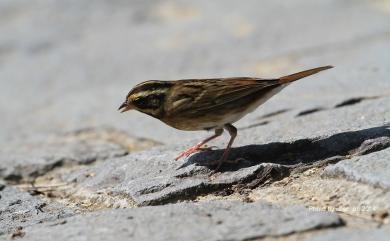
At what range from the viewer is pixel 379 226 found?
380 cm

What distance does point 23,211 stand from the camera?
17.0ft

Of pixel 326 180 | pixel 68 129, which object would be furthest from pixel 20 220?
pixel 68 129

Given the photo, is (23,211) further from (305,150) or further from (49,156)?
(305,150)

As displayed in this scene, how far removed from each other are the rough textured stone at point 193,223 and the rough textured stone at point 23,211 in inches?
12.6

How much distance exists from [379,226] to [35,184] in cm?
350

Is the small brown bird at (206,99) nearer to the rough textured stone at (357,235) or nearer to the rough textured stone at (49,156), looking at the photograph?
the rough textured stone at (49,156)

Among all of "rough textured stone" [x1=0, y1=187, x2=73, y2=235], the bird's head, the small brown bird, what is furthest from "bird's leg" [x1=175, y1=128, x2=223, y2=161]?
"rough textured stone" [x1=0, y1=187, x2=73, y2=235]

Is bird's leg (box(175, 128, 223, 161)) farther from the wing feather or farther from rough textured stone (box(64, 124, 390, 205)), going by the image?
the wing feather

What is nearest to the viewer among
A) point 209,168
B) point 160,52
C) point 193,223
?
point 193,223

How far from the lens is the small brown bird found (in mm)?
5848

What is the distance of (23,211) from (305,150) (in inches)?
83.6

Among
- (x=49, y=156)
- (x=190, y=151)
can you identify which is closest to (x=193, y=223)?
(x=190, y=151)

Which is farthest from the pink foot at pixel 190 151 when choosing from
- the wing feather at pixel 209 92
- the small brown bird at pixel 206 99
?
the wing feather at pixel 209 92

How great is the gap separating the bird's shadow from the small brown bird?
0.76 ft
